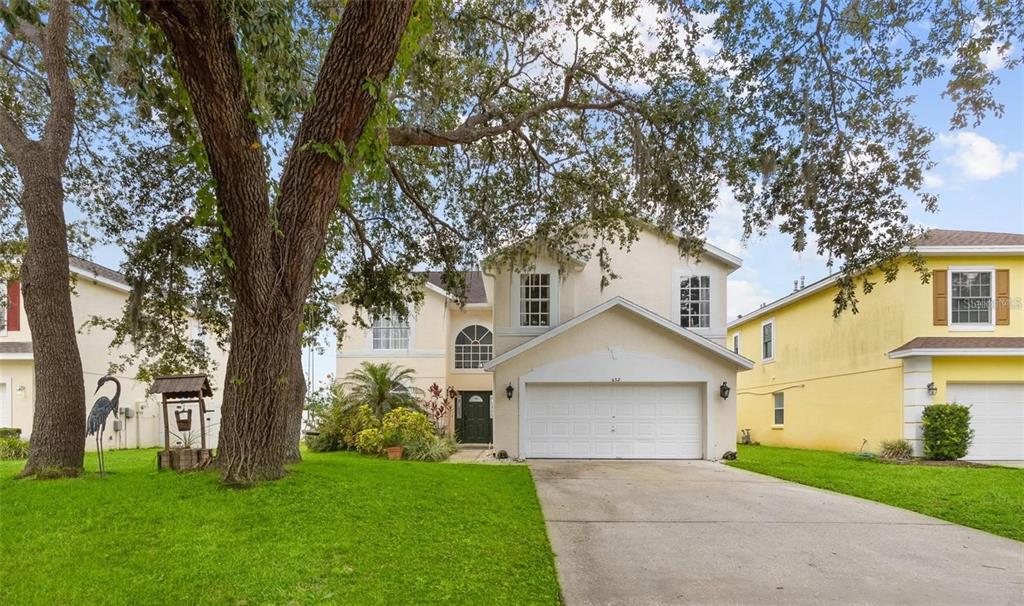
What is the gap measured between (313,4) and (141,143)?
161 inches

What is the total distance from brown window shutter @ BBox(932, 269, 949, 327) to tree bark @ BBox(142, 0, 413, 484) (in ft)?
46.4

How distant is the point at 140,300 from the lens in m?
9.34

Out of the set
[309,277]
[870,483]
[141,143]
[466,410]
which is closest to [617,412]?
[870,483]

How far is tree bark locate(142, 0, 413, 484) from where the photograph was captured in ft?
16.0

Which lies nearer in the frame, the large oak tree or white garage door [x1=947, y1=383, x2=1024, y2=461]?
Result: the large oak tree

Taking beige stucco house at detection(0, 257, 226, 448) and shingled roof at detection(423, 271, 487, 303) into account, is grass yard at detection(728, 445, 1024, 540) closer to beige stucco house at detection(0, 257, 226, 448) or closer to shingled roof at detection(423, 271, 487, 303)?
shingled roof at detection(423, 271, 487, 303)

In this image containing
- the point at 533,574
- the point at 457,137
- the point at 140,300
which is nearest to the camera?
the point at 533,574

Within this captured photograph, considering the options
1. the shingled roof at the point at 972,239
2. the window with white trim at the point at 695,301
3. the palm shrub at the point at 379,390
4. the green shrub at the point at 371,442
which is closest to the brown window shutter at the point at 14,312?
the palm shrub at the point at 379,390

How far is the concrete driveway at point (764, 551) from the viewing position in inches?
172

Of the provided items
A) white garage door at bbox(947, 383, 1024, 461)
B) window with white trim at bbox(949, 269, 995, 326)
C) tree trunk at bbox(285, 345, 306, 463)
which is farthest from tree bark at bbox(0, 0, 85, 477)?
window with white trim at bbox(949, 269, 995, 326)

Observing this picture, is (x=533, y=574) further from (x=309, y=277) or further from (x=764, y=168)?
(x=764, y=168)

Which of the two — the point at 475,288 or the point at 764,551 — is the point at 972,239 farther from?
the point at 475,288

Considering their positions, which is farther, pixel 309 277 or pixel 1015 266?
pixel 1015 266

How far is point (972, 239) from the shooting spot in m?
13.8
